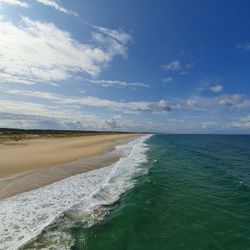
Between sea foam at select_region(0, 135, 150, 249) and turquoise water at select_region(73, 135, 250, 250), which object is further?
sea foam at select_region(0, 135, 150, 249)

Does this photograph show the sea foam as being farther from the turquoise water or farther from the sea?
the turquoise water

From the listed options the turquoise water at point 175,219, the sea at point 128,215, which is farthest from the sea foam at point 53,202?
the turquoise water at point 175,219

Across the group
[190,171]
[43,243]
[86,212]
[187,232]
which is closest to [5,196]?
[86,212]

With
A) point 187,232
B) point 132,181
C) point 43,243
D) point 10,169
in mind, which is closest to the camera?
point 43,243

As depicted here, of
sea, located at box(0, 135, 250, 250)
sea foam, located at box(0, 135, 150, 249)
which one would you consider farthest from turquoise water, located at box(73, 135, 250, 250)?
sea foam, located at box(0, 135, 150, 249)

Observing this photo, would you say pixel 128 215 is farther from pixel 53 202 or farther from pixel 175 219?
pixel 53 202

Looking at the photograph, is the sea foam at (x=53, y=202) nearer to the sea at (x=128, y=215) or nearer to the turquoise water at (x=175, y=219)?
the sea at (x=128, y=215)

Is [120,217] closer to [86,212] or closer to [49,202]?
[86,212]
